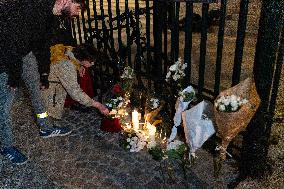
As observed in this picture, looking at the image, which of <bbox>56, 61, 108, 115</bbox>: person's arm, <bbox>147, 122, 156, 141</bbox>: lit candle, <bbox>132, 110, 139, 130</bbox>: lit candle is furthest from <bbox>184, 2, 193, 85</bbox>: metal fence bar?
<bbox>56, 61, 108, 115</bbox>: person's arm

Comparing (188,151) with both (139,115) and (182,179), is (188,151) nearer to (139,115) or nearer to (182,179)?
(182,179)

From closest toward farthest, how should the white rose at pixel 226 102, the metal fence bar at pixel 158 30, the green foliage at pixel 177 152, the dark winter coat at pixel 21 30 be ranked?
1. the white rose at pixel 226 102
2. the dark winter coat at pixel 21 30
3. the green foliage at pixel 177 152
4. the metal fence bar at pixel 158 30

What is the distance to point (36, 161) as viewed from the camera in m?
5.09

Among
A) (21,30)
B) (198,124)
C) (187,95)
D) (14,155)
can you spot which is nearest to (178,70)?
(187,95)

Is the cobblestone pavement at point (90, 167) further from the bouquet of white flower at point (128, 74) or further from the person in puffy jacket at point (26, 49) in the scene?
the bouquet of white flower at point (128, 74)

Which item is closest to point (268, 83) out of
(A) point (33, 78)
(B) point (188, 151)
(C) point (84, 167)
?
(B) point (188, 151)

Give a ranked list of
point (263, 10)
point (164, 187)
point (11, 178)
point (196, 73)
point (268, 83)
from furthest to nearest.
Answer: point (196, 73) → point (11, 178) → point (164, 187) → point (268, 83) → point (263, 10)

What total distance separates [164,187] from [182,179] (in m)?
0.29

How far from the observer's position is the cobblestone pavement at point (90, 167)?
4547 millimetres

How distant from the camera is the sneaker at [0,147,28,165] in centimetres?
507

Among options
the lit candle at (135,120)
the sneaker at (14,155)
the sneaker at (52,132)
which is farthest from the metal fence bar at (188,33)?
the sneaker at (14,155)

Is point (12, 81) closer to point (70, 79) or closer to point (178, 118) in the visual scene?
point (70, 79)

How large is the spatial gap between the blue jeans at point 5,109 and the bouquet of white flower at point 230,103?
9.44 feet

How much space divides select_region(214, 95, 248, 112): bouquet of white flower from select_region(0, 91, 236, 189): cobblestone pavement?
1.20 m
